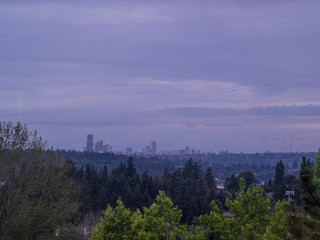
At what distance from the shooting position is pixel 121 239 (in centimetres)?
1669

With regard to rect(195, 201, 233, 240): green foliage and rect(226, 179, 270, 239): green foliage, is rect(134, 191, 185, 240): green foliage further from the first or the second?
rect(226, 179, 270, 239): green foliage

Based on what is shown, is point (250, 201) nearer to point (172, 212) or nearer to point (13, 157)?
point (172, 212)

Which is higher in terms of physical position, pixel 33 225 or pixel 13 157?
pixel 13 157

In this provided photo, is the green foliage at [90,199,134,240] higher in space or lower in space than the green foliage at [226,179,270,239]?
lower

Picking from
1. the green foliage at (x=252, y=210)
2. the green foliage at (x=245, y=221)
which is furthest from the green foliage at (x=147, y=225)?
the green foliage at (x=252, y=210)

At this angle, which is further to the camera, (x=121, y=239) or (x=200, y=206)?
(x=200, y=206)

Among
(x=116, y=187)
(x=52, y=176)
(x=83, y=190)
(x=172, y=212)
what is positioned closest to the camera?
(x=172, y=212)

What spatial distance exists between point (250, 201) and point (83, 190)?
137 feet

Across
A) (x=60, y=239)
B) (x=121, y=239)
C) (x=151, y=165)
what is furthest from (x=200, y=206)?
(x=151, y=165)

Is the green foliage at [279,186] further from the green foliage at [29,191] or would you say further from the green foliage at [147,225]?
the green foliage at [147,225]

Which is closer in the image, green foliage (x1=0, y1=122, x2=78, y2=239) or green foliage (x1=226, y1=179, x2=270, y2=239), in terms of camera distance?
green foliage (x1=226, y1=179, x2=270, y2=239)

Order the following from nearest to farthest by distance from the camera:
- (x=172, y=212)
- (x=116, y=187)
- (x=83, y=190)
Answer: (x=172, y=212) → (x=83, y=190) → (x=116, y=187)

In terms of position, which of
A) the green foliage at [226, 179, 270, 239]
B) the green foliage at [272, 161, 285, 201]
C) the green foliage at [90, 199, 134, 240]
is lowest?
the green foliage at [272, 161, 285, 201]

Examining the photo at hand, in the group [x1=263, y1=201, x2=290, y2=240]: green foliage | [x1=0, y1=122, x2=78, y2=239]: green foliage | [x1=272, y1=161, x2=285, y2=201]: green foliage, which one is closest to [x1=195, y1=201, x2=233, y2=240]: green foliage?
[x1=263, y1=201, x2=290, y2=240]: green foliage
